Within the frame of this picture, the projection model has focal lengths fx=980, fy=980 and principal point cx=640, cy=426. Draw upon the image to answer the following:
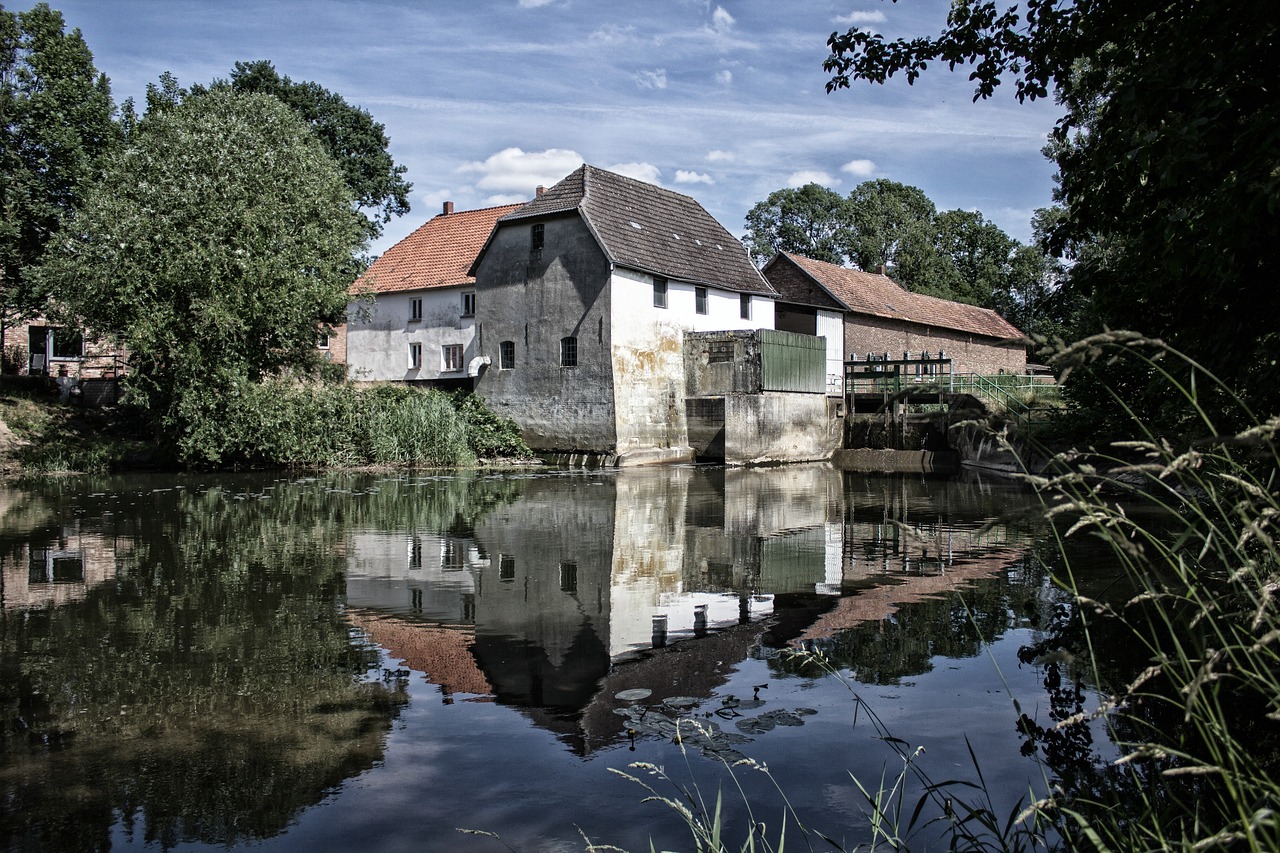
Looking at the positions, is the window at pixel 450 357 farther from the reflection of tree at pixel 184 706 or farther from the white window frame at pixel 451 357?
the reflection of tree at pixel 184 706

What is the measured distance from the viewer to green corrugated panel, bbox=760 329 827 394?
1339 inches

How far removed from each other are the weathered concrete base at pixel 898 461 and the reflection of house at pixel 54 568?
77.2ft

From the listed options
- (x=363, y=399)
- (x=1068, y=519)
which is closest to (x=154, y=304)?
(x=363, y=399)

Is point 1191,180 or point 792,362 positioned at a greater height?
point 792,362

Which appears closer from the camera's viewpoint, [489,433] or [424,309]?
[489,433]

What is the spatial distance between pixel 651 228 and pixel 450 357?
1058 cm

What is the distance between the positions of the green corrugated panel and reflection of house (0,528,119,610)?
24.1m

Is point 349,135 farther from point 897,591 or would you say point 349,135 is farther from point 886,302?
point 897,591

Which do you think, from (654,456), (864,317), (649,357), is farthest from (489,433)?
(864,317)

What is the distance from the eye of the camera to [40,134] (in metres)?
31.8

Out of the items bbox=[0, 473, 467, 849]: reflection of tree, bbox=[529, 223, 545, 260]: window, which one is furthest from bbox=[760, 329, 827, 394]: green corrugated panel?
bbox=[0, 473, 467, 849]: reflection of tree

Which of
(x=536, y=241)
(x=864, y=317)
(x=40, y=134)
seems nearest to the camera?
(x=40, y=134)

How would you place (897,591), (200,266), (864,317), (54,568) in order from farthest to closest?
1. (864,317)
2. (200,266)
3. (54,568)
4. (897,591)

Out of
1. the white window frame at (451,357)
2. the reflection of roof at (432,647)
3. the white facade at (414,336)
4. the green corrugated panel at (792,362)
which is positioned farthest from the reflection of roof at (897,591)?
the white window frame at (451,357)
